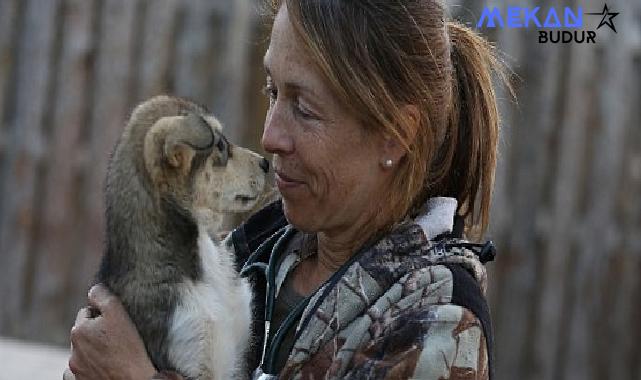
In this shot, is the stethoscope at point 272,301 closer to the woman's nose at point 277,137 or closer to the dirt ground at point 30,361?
the woman's nose at point 277,137

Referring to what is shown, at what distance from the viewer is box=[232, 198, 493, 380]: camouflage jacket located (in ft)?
7.89

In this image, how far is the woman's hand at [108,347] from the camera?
272 centimetres

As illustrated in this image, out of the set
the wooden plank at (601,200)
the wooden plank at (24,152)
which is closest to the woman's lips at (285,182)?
the wooden plank at (601,200)

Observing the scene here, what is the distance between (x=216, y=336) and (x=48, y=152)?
14.7ft

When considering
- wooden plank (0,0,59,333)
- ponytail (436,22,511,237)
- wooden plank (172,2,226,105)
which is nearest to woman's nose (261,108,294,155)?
ponytail (436,22,511,237)

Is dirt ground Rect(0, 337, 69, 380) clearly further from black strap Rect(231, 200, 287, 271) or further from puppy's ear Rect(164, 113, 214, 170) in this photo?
puppy's ear Rect(164, 113, 214, 170)

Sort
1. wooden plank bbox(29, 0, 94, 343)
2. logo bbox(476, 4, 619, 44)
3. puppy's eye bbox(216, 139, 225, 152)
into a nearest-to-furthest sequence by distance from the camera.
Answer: puppy's eye bbox(216, 139, 225, 152) < logo bbox(476, 4, 619, 44) < wooden plank bbox(29, 0, 94, 343)

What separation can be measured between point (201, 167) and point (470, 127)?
2.18 ft

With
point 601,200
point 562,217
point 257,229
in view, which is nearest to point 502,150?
point 562,217

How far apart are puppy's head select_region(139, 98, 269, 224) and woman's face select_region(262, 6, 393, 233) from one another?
0.90ft

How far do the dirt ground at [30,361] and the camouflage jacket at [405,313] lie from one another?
363cm

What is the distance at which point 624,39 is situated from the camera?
22.5ft

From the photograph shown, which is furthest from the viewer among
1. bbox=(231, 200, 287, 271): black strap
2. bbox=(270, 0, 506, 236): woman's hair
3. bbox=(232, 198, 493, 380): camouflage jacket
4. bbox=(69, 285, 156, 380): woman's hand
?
bbox=(231, 200, 287, 271): black strap

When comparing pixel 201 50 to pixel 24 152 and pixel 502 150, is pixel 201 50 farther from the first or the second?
pixel 502 150
